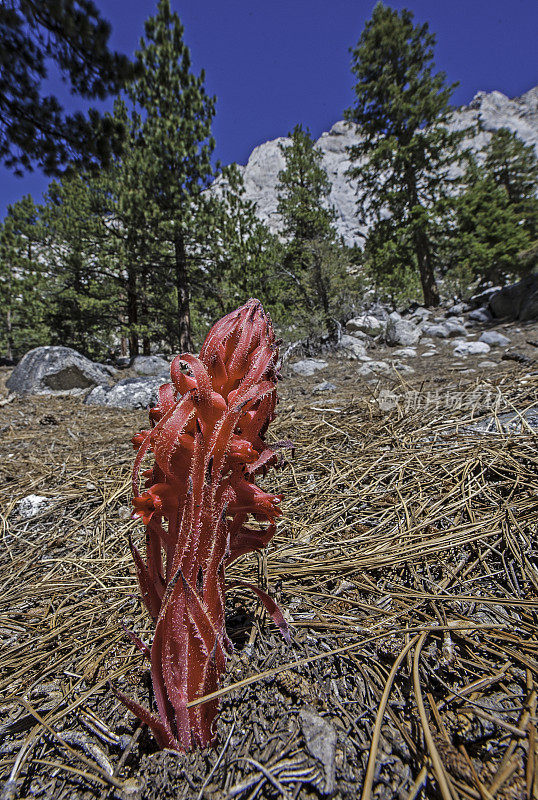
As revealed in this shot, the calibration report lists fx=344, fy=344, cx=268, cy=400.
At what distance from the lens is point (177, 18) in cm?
793

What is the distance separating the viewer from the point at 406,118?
40.5 feet

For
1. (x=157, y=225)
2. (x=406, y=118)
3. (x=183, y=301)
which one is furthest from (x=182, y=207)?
(x=406, y=118)

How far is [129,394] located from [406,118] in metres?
14.4

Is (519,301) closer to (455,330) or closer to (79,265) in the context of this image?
(455,330)

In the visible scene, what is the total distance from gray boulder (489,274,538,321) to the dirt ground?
709 cm

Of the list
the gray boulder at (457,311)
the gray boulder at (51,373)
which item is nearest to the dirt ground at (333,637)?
the gray boulder at (51,373)

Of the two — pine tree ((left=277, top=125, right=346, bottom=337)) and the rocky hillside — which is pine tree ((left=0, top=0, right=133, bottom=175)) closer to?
pine tree ((left=277, top=125, right=346, bottom=337))

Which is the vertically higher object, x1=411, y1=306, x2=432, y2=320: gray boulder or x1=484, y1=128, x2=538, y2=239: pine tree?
x1=484, y1=128, x2=538, y2=239: pine tree

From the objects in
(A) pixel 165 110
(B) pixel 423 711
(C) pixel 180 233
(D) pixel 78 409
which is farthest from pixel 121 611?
(A) pixel 165 110

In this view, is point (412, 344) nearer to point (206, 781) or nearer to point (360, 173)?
point (206, 781)

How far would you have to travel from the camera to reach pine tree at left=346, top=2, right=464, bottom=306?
11953mm

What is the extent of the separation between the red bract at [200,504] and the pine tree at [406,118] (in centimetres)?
1316

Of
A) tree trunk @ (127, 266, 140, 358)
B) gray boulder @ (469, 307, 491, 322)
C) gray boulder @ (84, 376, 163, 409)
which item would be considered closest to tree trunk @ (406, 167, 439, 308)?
gray boulder @ (469, 307, 491, 322)

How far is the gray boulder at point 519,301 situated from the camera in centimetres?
718
